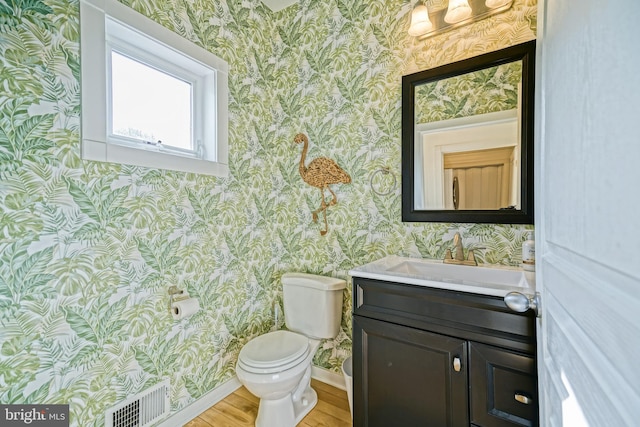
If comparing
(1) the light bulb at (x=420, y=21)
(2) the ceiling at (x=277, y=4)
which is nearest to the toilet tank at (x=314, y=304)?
(1) the light bulb at (x=420, y=21)

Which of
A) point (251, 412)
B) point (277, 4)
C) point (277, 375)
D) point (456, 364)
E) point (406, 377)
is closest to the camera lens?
point (456, 364)

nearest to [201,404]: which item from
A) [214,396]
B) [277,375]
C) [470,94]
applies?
[214,396]

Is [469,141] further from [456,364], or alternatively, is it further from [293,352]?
[293,352]

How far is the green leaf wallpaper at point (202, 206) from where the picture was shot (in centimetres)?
103

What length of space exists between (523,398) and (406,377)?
406 mm

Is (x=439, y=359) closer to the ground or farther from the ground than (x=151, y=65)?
closer to the ground

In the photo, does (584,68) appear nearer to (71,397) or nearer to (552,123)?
(552,123)

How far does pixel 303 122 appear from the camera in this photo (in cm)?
199

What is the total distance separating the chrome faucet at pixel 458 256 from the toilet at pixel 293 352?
65 cm

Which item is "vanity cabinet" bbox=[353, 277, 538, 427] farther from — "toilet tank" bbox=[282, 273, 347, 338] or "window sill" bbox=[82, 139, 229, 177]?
"window sill" bbox=[82, 139, 229, 177]

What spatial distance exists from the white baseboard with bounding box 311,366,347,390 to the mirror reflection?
4.24 feet

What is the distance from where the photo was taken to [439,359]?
1.08 metres

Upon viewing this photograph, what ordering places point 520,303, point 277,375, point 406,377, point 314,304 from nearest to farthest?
point 520,303 → point 406,377 → point 277,375 → point 314,304

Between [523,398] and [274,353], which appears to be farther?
[274,353]
